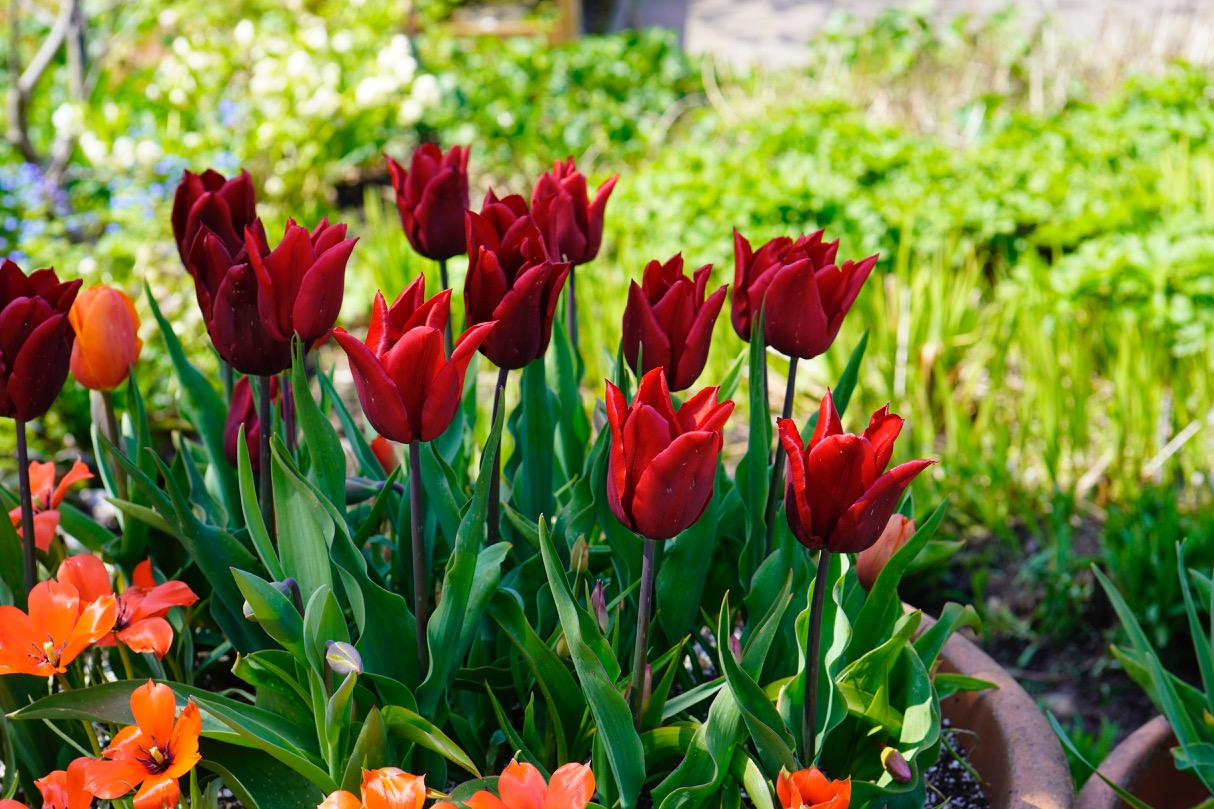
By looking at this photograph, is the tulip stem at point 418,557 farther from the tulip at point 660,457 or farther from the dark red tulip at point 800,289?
the dark red tulip at point 800,289

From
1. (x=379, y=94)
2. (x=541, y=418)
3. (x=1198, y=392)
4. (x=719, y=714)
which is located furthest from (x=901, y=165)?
(x=719, y=714)

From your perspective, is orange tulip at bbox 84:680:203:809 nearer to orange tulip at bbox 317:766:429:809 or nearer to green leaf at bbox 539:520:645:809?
orange tulip at bbox 317:766:429:809

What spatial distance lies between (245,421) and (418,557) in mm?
353

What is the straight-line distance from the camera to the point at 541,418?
1.22 m

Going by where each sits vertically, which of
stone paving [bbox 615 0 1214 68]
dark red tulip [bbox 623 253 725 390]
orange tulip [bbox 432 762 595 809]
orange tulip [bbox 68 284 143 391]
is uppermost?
stone paving [bbox 615 0 1214 68]

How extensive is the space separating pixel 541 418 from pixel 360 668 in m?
0.42

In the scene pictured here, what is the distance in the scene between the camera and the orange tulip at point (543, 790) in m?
0.83

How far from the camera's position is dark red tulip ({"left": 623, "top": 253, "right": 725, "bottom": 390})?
1.06 m

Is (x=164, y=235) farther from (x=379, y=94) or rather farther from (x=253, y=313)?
(x=253, y=313)

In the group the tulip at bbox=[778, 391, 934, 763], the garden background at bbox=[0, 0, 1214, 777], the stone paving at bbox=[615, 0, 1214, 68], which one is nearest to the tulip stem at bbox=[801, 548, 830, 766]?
the tulip at bbox=[778, 391, 934, 763]

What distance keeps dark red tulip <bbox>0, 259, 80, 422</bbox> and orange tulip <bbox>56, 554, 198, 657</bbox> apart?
0.16m

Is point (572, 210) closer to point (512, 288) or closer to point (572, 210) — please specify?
point (572, 210)

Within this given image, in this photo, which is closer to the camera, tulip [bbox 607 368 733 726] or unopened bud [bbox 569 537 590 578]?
tulip [bbox 607 368 733 726]

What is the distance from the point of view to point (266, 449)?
1140mm
